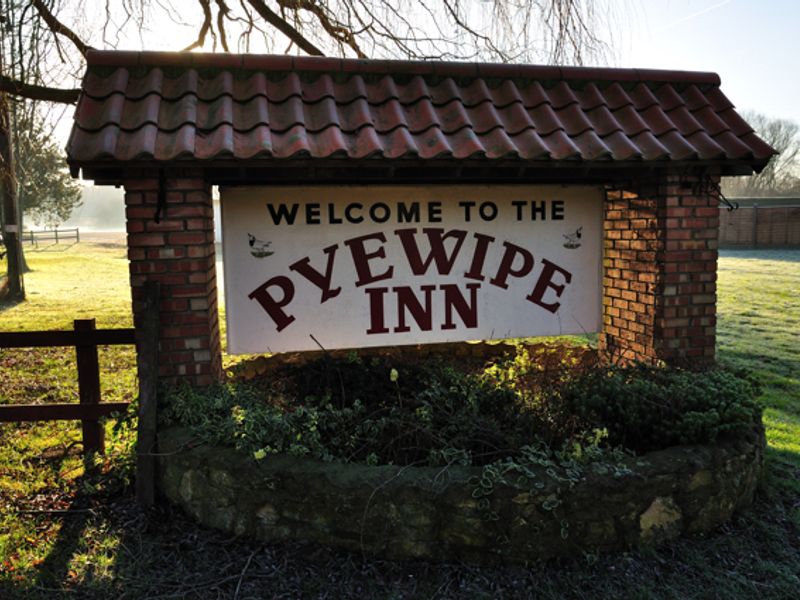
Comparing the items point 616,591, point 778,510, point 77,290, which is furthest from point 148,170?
point 77,290

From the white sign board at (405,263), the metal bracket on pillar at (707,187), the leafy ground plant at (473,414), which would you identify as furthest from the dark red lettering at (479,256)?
the metal bracket on pillar at (707,187)

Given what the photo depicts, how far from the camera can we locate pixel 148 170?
12.5 ft

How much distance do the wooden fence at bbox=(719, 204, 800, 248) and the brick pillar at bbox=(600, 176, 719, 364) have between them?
25157mm

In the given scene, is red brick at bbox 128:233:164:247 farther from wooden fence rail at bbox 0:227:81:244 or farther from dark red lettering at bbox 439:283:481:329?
wooden fence rail at bbox 0:227:81:244

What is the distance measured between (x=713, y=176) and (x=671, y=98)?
0.70 meters

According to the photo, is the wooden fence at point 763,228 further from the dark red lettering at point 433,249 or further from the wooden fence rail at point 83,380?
the wooden fence rail at point 83,380

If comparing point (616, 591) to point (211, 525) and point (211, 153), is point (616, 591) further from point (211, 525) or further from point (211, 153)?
point (211, 153)

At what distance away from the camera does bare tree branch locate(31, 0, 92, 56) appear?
640 cm

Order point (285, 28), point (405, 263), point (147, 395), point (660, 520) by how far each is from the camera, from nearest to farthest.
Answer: point (660, 520) → point (147, 395) → point (405, 263) → point (285, 28)

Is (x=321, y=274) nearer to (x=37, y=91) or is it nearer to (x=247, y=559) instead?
(x=247, y=559)

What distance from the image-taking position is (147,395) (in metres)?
3.75

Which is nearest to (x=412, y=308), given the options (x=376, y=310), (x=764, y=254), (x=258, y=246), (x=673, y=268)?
(x=376, y=310)

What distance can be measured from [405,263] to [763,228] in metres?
27.9

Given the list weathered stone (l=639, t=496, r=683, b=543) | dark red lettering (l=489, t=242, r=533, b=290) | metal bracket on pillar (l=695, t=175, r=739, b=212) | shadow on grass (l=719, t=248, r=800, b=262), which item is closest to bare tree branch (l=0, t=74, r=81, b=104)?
dark red lettering (l=489, t=242, r=533, b=290)
